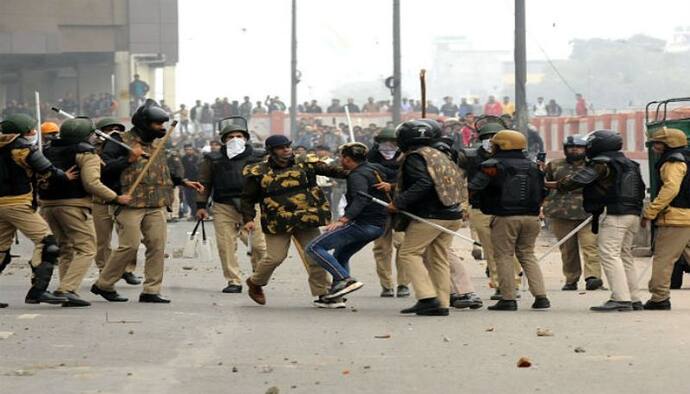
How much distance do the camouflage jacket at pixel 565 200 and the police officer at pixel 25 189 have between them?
5339 mm

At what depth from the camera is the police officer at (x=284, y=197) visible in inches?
548

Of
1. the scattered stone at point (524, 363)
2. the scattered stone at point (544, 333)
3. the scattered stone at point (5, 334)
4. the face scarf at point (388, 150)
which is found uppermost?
the face scarf at point (388, 150)

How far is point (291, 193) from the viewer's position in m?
13.9

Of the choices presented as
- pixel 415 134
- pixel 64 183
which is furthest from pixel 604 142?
pixel 64 183

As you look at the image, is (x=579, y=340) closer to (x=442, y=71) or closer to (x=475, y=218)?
(x=475, y=218)

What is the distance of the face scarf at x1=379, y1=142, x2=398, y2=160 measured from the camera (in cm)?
1512

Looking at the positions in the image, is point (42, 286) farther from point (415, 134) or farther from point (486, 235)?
point (486, 235)

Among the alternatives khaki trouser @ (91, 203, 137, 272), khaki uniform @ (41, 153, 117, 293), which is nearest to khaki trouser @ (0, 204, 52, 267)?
khaki uniform @ (41, 153, 117, 293)

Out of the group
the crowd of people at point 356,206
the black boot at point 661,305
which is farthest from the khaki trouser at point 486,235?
the black boot at point 661,305

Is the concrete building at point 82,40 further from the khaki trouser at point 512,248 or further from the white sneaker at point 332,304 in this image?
the khaki trouser at point 512,248

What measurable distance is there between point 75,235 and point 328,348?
3697mm

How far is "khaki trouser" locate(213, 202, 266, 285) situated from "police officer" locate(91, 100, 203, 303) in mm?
1598

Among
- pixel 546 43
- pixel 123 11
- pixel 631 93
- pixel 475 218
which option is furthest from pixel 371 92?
pixel 475 218

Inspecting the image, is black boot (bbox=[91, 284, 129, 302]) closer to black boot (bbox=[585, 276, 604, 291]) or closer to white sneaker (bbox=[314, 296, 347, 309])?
white sneaker (bbox=[314, 296, 347, 309])
